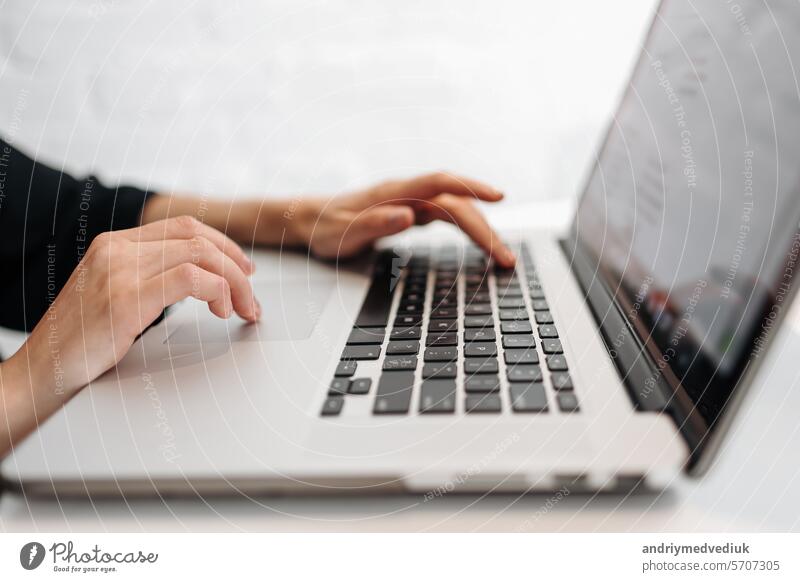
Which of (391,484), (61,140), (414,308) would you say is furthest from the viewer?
(61,140)

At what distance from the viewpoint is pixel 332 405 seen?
0.22 meters

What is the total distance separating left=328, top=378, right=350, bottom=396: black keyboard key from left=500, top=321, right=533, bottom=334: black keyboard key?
9 centimetres

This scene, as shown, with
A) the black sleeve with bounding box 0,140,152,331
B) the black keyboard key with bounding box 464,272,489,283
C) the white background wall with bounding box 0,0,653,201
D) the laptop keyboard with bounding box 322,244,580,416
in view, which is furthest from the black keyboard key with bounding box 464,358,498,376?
the white background wall with bounding box 0,0,653,201

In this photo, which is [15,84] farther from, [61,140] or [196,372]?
[196,372]

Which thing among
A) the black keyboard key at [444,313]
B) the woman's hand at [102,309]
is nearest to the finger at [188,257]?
the woman's hand at [102,309]

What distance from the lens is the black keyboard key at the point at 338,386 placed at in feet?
0.76

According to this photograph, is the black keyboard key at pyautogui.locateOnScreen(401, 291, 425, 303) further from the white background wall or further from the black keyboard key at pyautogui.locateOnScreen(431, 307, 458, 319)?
the white background wall

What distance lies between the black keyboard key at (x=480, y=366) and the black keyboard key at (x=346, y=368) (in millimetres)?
48

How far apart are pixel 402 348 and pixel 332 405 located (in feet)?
0.17

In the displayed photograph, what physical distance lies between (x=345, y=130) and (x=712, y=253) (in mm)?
432

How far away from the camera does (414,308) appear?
0.32m

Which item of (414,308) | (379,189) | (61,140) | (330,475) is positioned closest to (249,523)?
(330,475)
